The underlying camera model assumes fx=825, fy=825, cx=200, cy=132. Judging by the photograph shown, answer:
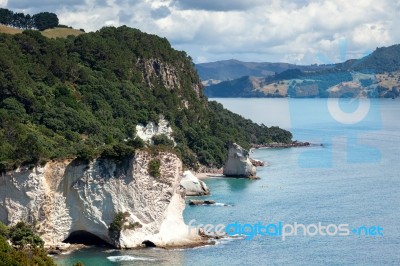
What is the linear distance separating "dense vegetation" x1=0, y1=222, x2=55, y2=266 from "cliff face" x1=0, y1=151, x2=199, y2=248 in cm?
195

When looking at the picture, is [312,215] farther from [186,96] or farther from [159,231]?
[186,96]

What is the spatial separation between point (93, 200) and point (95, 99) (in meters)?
36.4

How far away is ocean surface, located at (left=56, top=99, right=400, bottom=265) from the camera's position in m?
52.1

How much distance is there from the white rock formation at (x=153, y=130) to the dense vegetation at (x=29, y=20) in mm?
33516

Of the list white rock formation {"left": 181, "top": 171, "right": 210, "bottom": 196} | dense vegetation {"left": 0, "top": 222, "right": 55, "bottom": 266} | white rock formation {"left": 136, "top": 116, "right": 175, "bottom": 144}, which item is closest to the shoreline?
white rock formation {"left": 136, "top": 116, "right": 175, "bottom": 144}

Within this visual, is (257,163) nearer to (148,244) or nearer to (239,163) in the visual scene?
(239,163)

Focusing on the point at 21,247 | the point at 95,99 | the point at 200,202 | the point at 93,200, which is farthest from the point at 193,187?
the point at 21,247

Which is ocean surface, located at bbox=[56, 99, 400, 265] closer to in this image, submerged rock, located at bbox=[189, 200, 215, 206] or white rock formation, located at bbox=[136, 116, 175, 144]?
submerged rock, located at bbox=[189, 200, 215, 206]

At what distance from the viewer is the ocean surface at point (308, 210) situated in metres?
52.1

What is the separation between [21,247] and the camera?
48.5 metres

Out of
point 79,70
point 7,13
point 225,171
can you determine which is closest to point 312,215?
point 225,171

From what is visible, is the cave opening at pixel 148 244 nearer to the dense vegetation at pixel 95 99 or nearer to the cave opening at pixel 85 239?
the cave opening at pixel 85 239

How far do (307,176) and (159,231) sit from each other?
37.6 metres

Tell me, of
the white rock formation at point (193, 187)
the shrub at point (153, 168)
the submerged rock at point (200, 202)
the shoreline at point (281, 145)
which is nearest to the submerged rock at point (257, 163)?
the shoreline at point (281, 145)
